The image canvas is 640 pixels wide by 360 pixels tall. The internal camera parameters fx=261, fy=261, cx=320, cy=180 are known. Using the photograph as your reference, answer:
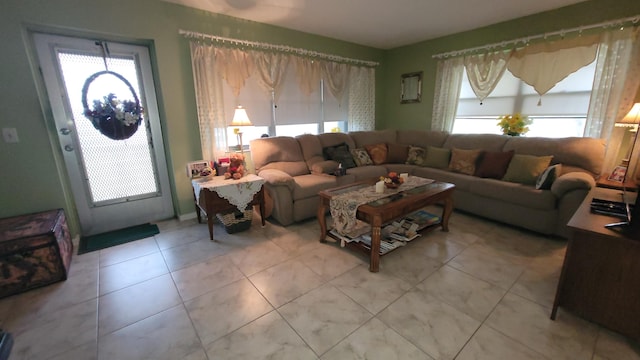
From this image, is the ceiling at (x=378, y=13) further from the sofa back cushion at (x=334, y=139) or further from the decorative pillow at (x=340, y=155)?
the decorative pillow at (x=340, y=155)

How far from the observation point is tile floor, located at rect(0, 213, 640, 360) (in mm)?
1478

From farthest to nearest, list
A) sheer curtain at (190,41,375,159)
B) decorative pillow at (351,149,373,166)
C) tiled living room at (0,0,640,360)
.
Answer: decorative pillow at (351,149,373,166) → sheer curtain at (190,41,375,159) → tiled living room at (0,0,640,360)

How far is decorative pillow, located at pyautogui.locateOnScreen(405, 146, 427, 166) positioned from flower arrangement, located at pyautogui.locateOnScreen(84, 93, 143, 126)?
3637mm

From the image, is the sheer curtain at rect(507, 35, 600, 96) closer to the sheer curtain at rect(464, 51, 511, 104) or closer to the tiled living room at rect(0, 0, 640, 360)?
the tiled living room at rect(0, 0, 640, 360)

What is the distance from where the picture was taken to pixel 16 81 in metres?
2.28

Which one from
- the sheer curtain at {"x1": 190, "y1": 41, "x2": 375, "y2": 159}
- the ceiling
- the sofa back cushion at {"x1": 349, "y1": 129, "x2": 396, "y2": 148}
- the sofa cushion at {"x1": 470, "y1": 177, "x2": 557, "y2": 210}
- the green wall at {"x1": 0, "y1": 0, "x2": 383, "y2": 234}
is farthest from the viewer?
the sofa back cushion at {"x1": 349, "y1": 129, "x2": 396, "y2": 148}

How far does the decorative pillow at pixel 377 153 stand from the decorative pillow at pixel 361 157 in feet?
Result: 0.28

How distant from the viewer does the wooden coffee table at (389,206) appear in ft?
7.04

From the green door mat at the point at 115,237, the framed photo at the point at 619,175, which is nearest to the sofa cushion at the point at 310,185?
the green door mat at the point at 115,237

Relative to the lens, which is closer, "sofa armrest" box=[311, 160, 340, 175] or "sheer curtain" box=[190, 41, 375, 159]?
"sheer curtain" box=[190, 41, 375, 159]

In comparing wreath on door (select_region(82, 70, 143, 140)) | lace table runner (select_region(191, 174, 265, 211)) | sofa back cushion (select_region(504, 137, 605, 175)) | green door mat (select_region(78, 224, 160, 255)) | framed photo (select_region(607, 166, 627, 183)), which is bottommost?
green door mat (select_region(78, 224, 160, 255))

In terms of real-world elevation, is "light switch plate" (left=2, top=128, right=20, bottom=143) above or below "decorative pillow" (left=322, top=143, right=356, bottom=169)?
above

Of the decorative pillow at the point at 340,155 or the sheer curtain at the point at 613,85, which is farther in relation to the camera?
the decorative pillow at the point at 340,155

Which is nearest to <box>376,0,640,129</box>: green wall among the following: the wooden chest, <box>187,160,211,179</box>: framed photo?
<box>187,160,211,179</box>: framed photo
